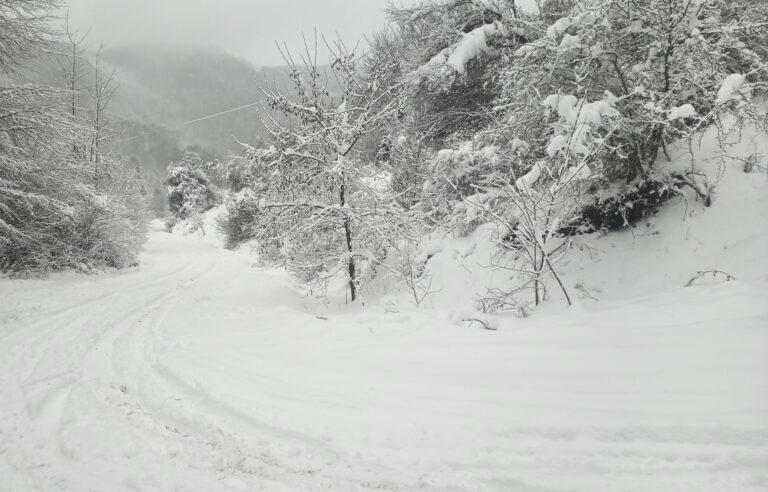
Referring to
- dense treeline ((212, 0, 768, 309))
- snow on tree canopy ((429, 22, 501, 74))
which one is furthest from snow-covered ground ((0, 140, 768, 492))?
snow on tree canopy ((429, 22, 501, 74))

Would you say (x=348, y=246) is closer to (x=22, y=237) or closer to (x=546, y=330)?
(x=546, y=330)

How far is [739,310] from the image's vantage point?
3182 millimetres

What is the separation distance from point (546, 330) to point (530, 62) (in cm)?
448

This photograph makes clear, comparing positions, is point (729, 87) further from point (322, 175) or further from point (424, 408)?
point (322, 175)

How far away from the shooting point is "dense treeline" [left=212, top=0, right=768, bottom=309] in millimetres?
4918

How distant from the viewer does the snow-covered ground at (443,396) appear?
2035 mm

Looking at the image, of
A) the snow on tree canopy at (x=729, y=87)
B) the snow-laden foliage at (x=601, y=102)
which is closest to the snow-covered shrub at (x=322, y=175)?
the snow-laden foliage at (x=601, y=102)

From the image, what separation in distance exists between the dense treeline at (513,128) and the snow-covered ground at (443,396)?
1.13 m

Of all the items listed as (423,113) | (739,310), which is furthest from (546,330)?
(423,113)

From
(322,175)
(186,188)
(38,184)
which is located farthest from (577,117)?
(186,188)

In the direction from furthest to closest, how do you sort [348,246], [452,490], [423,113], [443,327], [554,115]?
[423,113] → [348,246] → [554,115] → [443,327] → [452,490]

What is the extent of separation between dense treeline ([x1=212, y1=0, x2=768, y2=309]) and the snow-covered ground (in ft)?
3.69

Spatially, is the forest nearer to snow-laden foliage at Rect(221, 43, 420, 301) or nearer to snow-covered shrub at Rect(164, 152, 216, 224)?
snow-laden foliage at Rect(221, 43, 420, 301)

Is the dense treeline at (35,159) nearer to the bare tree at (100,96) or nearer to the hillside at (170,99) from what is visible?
the bare tree at (100,96)
